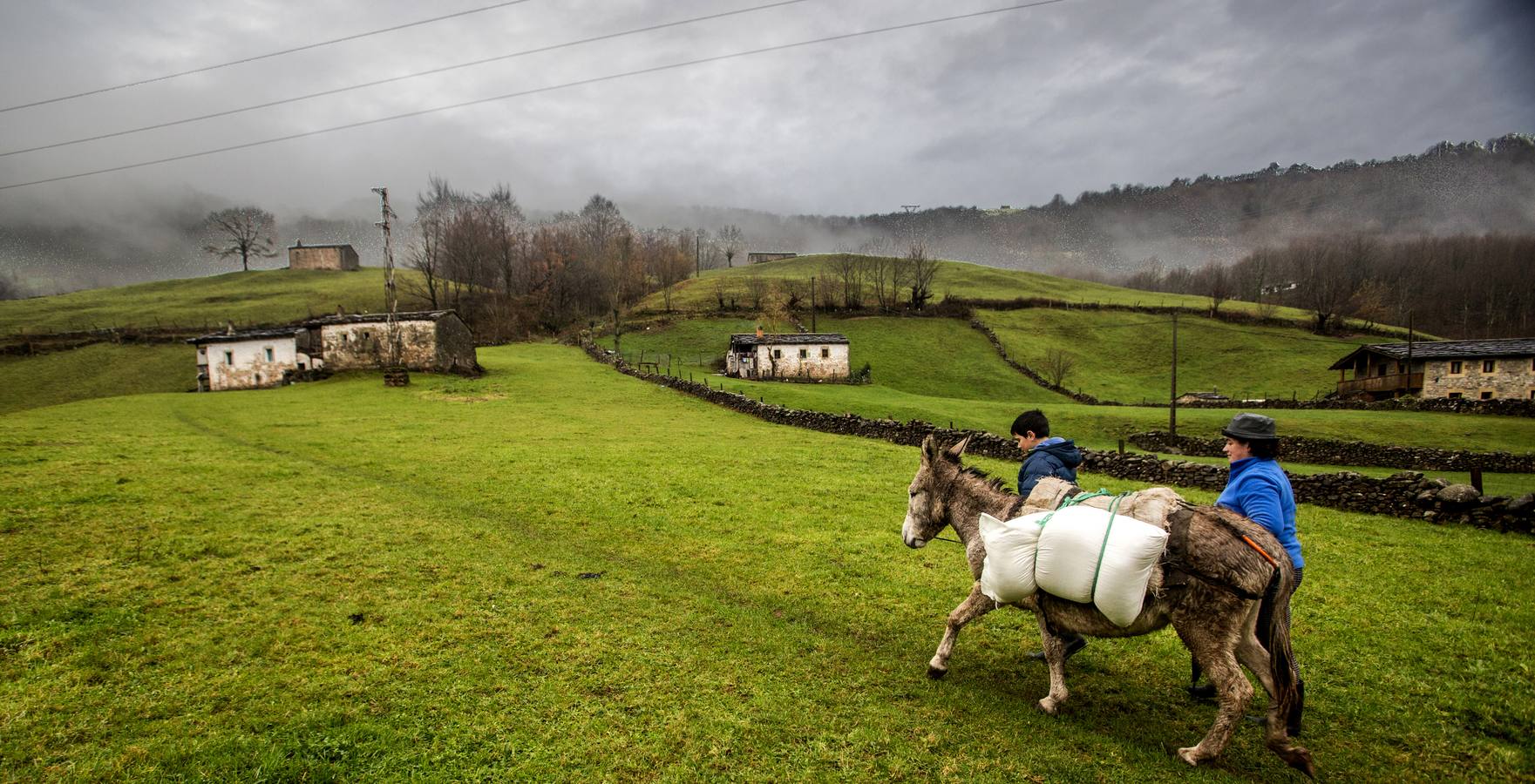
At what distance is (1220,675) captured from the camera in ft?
16.7

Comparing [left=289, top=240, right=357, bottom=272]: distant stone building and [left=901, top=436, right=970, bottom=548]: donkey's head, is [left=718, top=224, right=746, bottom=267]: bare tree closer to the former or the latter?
[left=289, top=240, right=357, bottom=272]: distant stone building

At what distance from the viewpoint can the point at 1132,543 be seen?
5.09 meters

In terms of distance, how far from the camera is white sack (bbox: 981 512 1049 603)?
5602 mm

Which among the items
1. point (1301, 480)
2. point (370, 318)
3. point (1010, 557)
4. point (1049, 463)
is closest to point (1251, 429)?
point (1049, 463)

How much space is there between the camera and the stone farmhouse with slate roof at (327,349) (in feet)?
130

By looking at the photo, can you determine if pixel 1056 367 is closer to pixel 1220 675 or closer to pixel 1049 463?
pixel 1049 463

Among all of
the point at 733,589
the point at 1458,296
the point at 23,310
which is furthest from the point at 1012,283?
the point at 23,310

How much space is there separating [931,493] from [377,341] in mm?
43502

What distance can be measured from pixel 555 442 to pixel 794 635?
15977 millimetres

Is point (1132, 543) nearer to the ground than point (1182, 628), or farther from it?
farther from it

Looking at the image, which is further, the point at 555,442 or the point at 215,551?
the point at 555,442

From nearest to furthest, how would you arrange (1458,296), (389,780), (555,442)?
(389,780)
(555,442)
(1458,296)

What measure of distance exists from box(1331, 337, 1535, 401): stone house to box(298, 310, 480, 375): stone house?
2548 inches

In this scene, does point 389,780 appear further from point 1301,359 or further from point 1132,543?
point 1301,359
